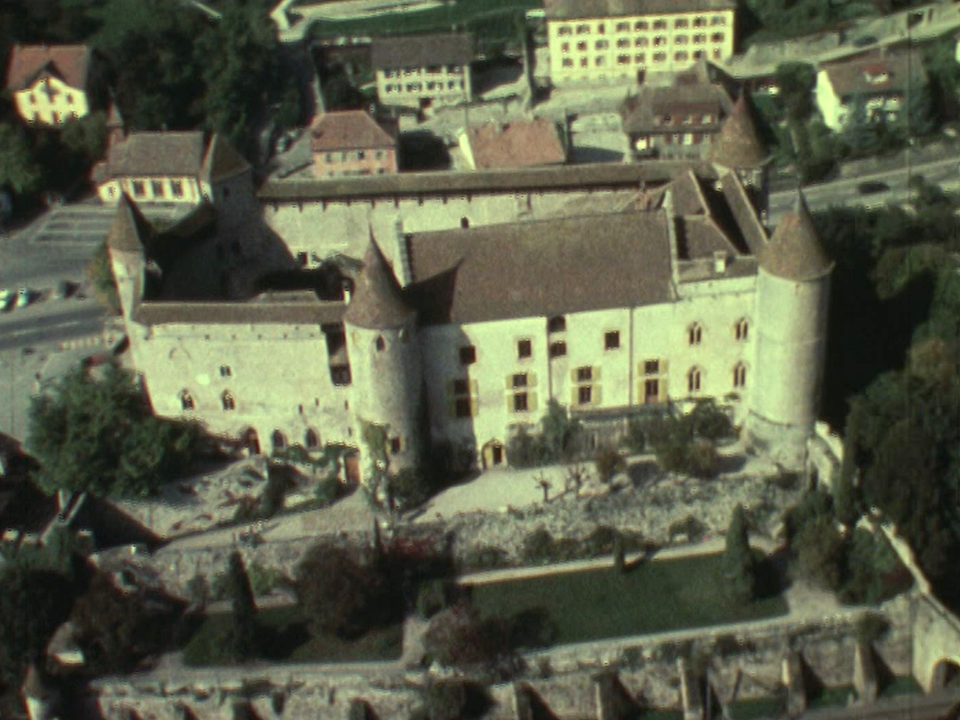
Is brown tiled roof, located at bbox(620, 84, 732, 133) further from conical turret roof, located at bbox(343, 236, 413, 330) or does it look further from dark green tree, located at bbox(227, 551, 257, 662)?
dark green tree, located at bbox(227, 551, 257, 662)

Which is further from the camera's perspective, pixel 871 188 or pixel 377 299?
pixel 871 188

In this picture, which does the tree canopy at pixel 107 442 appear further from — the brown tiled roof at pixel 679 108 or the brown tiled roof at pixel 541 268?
the brown tiled roof at pixel 679 108

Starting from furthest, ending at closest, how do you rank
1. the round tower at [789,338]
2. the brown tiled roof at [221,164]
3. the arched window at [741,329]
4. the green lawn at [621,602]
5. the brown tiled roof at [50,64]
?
the brown tiled roof at [50,64]
the brown tiled roof at [221,164]
the arched window at [741,329]
the round tower at [789,338]
the green lawn at [621,602]

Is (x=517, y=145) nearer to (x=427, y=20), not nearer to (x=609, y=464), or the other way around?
(x=609, y=464)

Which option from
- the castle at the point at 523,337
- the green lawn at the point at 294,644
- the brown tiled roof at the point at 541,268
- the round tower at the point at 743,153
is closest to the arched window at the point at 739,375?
the castle at the point at 523,337

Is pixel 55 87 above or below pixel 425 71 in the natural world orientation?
above

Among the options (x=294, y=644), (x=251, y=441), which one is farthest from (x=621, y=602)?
(x=251, y=441)
